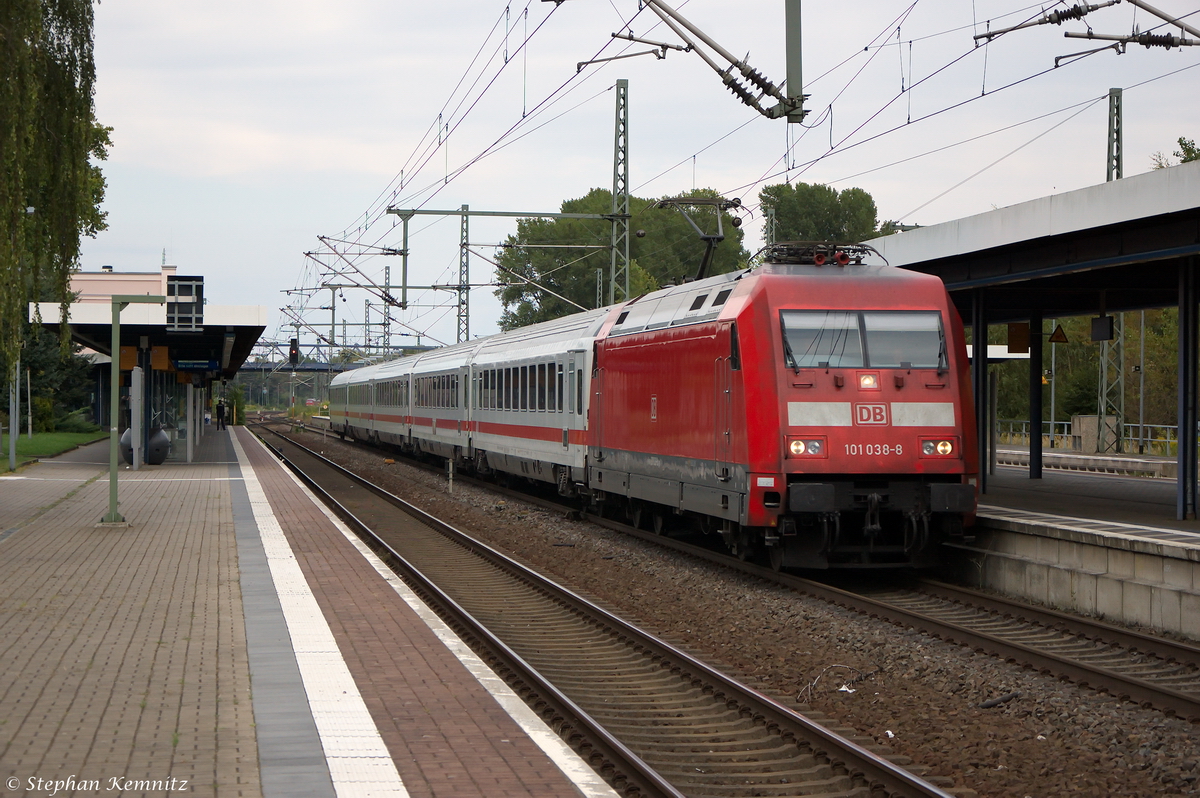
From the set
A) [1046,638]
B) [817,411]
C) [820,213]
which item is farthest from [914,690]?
[820,213]

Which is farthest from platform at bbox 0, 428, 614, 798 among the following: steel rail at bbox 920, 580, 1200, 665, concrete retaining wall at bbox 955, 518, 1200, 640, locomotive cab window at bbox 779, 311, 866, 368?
concrete retaining wall at bbox 955, 518, 1200, 640

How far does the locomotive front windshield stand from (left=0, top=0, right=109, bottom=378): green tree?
9461 millimetres

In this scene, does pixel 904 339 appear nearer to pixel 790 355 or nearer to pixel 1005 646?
pixel 790 355

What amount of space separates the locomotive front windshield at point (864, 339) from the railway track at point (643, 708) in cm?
352

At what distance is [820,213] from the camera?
76062 millimetres

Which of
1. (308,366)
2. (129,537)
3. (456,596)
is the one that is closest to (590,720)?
(456,596)

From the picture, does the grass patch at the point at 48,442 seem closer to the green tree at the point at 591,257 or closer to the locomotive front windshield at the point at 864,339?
the green tree at the point at 591,257

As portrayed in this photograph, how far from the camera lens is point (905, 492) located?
12.3 metres

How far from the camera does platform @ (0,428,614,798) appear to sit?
19.5ft

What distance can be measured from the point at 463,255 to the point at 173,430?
13.0 meters

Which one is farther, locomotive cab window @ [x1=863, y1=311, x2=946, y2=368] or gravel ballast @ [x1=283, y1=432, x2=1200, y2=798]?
locomotive cab window @ [x1=863, y1=311, x2=946, y2=368]

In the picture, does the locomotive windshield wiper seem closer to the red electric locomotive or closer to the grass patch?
the red electric locomotive

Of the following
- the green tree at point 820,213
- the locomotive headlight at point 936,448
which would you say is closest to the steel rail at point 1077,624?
the locomotive headlight at point 936,448

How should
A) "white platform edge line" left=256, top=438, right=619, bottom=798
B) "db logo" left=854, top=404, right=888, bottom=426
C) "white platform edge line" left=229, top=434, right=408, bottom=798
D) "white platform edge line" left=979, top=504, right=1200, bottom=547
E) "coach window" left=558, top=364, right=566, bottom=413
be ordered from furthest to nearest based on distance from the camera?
1. "coach window" left=558, top=364, right=566, bottom=413
2. "db logo" left=854, top=404, right=888, bottom=426
3. "white platform edge line" left=979, top=504, right=1200, bottom=547
4. "white platform edge line" left=256, top=438, right=619, bottom=798
5. "white platform edge line" left=229, top=434, right=408, bottom=798
